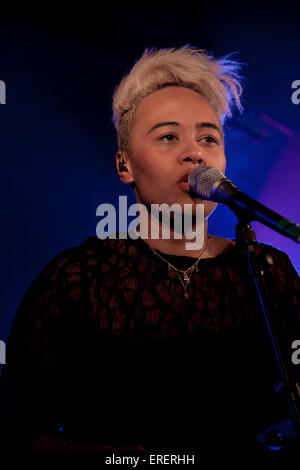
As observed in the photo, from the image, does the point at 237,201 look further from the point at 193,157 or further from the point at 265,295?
the point at 193,157

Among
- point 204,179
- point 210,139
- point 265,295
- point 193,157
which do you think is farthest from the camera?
point 210,139

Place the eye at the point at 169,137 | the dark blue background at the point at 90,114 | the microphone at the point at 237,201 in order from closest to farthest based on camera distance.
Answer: the microphone at the point at 237,201
the eye at the point at 169,137
the dark blue background at the point at 90,114

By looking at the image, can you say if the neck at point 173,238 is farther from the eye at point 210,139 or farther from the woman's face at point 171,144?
the eye at point 210,139

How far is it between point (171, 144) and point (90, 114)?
3.56ft

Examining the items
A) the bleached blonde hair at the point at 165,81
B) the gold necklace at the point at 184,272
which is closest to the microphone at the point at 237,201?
the gold necklace at the point at 184,272

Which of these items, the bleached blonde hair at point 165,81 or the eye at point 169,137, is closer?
the eye at point 169,137

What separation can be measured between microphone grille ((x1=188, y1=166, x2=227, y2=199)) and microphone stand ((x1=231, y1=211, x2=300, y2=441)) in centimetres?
14

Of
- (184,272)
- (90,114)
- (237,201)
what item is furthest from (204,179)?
(90,114)

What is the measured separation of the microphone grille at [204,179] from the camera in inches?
45.6

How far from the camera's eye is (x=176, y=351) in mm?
1531

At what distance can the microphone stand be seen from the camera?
0.91m

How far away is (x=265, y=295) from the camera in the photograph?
3.22ft

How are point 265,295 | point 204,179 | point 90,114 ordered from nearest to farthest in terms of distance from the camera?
point 265,295, point 204,179, point 90,114
